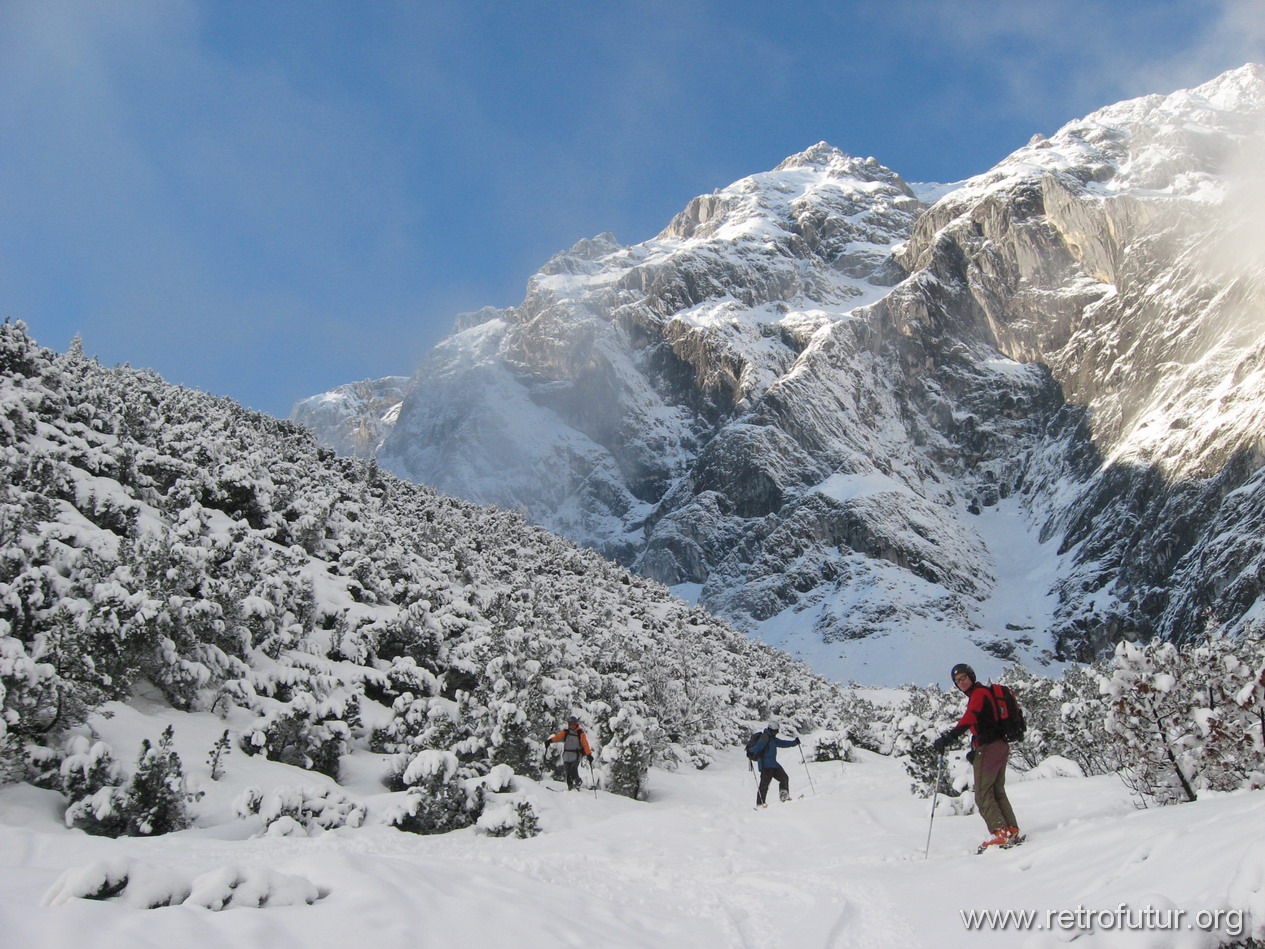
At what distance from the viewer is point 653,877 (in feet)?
21.6

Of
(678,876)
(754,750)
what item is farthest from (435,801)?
(754,750)

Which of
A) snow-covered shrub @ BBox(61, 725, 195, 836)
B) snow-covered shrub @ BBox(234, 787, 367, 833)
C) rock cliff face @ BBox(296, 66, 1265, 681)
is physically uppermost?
rock cliff face @ BBox(296, 66, 1265, 681)

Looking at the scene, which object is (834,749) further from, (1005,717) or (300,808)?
(300,808)

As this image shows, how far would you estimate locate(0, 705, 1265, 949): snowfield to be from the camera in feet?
10.3

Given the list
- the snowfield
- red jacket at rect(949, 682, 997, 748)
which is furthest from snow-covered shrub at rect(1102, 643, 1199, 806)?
red jacket at rect(949, 682, 997, 748)

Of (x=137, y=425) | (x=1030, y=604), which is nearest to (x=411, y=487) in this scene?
(x=137, y=425)

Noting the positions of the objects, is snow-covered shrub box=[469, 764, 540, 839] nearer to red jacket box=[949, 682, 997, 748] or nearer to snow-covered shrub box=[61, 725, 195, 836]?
snow-covered shrub box=[61, 725, 195, 836]

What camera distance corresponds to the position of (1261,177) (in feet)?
417

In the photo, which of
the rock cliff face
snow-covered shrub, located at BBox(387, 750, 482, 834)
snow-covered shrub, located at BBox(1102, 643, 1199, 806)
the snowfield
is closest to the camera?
the snowfield

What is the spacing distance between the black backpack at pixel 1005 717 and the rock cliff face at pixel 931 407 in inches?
2975

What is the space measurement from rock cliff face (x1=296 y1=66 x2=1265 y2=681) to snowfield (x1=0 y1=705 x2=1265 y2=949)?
75.3 meters

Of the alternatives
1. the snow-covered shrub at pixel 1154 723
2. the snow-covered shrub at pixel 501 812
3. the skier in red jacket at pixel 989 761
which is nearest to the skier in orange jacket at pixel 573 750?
the snow-covered shrub at pixel 501 812

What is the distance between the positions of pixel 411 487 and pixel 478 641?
2385 cm

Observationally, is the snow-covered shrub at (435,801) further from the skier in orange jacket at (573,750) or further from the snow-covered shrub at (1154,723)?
the snow-covered shrub at (1154,723)
